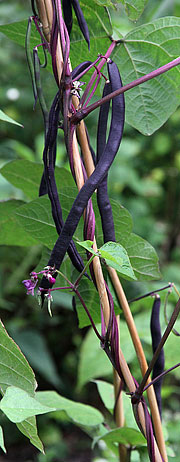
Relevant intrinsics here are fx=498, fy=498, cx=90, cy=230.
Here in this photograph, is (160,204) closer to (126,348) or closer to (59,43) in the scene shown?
(126,348)

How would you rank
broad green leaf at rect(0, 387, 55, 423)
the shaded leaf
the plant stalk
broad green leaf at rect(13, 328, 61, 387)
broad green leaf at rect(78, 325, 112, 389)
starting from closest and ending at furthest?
broad green leaf at rect(0, 387, 55, 423) → the plant stalk → the shaded leaf → broad green leaf at rect(78, 325, 112, 389) → broad green leaf at rect(13, 328, 61, 387)

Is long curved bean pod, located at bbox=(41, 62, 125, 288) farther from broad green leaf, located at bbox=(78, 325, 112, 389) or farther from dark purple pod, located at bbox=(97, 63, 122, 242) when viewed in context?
broad green leaf, located at bbox=(78, 325, 112, 389)

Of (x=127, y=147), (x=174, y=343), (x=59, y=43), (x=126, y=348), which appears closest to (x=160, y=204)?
(x=127, y=147)

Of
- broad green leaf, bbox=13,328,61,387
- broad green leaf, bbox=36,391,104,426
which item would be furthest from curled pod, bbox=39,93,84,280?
broad green leaf, bbox=13,328,61,387

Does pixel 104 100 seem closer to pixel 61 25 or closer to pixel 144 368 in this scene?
pixel 61 25

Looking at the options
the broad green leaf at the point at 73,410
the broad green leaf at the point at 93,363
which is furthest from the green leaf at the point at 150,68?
the broad green leaf at the point at 93,363

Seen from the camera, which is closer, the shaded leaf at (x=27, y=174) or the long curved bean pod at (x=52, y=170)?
the long curved bean pod at (x=52, y=170)

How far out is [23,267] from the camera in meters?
1.86

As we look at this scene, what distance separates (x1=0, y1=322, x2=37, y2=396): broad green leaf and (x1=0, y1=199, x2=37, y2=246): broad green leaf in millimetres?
200

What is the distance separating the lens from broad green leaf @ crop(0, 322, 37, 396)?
0.39 meters

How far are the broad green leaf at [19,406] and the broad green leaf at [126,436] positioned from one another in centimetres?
17

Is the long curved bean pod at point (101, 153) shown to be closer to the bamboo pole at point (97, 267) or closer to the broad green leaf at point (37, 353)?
the bamboo pole at point (97, 267)

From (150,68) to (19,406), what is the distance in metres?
0.32

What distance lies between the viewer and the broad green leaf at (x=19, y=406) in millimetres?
327
